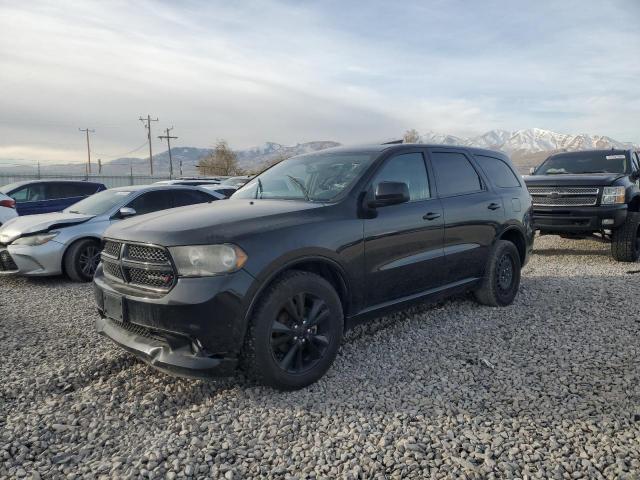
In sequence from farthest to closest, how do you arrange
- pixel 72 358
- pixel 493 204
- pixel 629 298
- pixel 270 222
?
pixel 629 298 → pixel 493 204 → pixel 72 358 → pixel 270 222

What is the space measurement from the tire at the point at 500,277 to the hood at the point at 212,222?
2387mm

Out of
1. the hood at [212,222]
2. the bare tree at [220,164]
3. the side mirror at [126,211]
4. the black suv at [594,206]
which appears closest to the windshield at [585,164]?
the black suv at [594,206]

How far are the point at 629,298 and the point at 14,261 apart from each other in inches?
310

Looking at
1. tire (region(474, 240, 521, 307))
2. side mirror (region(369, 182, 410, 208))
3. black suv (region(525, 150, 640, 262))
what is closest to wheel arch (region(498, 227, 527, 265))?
tire (region(474, 240, 521, 307))

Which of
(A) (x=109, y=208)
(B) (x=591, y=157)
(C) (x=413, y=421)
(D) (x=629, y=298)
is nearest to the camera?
(C) (x=413, y=421)

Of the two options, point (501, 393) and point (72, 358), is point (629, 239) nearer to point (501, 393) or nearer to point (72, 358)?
point (501, 393)

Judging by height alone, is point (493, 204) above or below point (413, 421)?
above

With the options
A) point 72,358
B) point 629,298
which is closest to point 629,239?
point 629,298

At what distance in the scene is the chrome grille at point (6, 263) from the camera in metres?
6.70

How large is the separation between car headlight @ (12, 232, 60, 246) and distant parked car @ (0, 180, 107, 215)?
13.2ft

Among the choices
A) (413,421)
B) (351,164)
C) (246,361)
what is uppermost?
(351,164)

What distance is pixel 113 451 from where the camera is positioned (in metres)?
2.65

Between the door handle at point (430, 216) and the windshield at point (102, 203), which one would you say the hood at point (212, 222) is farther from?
the windshield at point (102, 203)

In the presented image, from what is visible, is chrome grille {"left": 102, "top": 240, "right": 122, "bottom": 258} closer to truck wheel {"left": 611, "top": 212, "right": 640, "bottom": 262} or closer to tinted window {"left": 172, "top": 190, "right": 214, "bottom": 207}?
tinted window {"left": 172, "top": 190, "right": 214, "bottom": 207}
